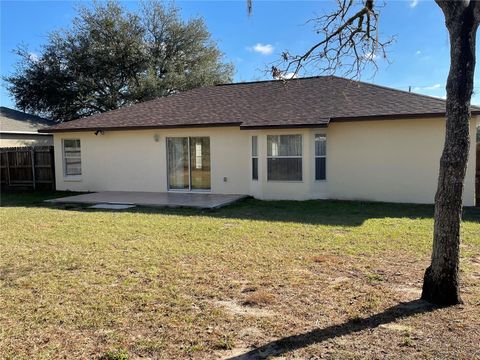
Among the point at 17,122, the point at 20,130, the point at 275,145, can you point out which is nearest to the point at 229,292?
the point at 275,145

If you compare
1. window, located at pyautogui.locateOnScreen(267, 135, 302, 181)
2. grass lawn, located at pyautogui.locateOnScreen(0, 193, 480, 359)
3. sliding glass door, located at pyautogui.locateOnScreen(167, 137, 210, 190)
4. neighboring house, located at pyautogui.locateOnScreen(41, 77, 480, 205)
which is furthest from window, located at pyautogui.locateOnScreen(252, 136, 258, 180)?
grass lawn, located at pyautogui.locateOnScreen(0, 193, 480, 359)

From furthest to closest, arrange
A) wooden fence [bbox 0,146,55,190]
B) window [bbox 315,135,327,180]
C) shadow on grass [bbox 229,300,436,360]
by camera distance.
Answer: wooden fence [bbox 0,146,55,190] → window [bbox 315,135,327,180] → shadow on grass [bbox 229,300,436,360]

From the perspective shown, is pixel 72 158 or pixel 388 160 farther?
pixel 72 158

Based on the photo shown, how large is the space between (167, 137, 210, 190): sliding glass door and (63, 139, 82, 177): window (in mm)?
4243

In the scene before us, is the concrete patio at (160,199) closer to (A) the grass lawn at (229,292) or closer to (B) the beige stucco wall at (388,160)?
(A) the grass lawn at (229,292)

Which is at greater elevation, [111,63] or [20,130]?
[111,63]

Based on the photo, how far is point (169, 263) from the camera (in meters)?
5.89

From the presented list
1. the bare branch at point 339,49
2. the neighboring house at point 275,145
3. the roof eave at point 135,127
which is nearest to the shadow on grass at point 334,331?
the bare branch at point 339,49

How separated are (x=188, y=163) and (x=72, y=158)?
5327 millimetres

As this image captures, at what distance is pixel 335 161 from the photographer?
12.7 m

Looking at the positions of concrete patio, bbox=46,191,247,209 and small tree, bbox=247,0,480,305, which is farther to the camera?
concrete patio, bbox=46,191,247,209

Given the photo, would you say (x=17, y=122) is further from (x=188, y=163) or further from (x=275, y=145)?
(x=275, y=145)

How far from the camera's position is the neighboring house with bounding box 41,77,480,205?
11914 mm

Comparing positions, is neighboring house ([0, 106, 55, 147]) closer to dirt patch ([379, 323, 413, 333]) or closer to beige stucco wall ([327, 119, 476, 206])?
beige stucco wall ([327, 119, 476, 206])
